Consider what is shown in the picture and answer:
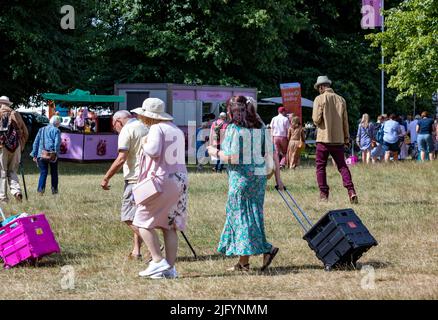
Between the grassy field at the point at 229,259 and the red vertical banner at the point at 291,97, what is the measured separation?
41.4ft

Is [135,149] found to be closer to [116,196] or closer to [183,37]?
[116,196]

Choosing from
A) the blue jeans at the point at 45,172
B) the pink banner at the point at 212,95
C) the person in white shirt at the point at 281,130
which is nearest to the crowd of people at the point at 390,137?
the person in white shirt at the point at 281,130

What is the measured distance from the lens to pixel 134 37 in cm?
3438

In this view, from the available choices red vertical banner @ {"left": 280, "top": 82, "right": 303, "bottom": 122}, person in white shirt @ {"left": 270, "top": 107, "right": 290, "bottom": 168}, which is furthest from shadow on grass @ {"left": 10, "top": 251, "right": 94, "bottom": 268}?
red vertical banner @ {"left": 280, "top": 82, "right": 303, "bottom": 122}

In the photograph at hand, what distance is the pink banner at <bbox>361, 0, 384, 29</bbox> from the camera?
37.3 m

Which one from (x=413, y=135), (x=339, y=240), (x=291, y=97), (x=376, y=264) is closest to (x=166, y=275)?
(x=339, y=240)

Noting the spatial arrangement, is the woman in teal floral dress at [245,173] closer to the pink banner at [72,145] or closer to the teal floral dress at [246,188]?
A: the teal floral dress at [246,188]

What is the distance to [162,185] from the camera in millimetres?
→ 8438

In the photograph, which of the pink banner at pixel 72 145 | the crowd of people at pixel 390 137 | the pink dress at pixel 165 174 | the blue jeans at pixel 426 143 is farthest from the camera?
the pink banner at pixel 72 145

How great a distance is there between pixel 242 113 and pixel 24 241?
2.73m

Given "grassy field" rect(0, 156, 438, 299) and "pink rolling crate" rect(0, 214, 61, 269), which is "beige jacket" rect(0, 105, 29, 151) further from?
"pink rolling crate" rect(0, 214, 61, 269)

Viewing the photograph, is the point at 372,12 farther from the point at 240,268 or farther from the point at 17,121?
the point at 240,268

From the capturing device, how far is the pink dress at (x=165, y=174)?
332 inches
